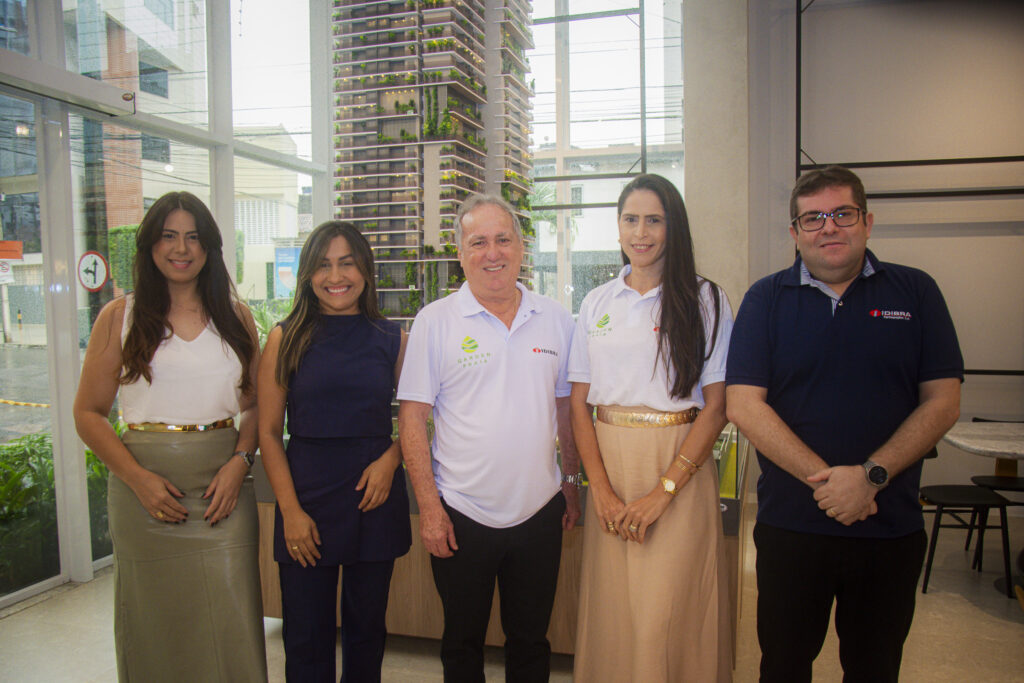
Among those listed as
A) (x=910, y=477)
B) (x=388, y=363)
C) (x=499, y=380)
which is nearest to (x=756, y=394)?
(x=910, y=477)

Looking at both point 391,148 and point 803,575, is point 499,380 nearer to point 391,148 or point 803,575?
point 803,575

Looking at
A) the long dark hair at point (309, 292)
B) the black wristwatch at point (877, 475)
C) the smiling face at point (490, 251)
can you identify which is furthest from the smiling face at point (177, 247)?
the black wristwatch at point (877, 475)

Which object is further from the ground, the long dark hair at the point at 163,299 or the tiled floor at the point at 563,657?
the long dark hair at the point at 163,299

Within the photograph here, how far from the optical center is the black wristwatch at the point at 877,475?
1.65 metres

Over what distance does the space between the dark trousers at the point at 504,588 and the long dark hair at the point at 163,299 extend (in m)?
0.86

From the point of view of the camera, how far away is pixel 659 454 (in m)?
1.89

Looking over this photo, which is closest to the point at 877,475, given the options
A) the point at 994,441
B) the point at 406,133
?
the point at 994,441

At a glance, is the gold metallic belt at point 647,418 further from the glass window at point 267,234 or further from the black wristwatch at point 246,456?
the glass window at point 267,234

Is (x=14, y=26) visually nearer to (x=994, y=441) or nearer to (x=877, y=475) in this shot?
(x=877, y=475)

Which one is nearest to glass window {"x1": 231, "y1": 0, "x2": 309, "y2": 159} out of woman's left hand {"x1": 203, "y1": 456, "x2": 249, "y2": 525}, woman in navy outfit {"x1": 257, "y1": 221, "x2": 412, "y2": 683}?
woman in navy outfit {"x1": 257, "y1": 221, "x2": 412, "y2": 683}

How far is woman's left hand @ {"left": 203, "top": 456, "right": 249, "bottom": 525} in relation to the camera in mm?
2039

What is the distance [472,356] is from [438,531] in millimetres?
494

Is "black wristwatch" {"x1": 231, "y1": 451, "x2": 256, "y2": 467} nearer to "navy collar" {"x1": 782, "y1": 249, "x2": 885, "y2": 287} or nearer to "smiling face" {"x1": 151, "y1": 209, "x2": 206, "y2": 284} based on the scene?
"smiling face" {"x1": 151, "y1": 209, "x2": 206, "y2": 284}

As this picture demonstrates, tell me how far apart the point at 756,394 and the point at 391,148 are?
337cm
